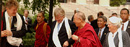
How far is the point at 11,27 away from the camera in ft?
17.2

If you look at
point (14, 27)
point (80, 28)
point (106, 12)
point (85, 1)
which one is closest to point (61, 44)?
point (80, 28)

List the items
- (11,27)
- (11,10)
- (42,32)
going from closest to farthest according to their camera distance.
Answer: (11,10) < (11,27) < (42,32)

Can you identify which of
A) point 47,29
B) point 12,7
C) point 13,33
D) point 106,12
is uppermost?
point 12,7

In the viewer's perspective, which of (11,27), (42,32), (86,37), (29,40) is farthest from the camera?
(29,40)

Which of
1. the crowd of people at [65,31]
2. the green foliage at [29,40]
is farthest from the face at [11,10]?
the green foliage at [29,40]

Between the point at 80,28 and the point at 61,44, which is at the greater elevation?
the point at 80,28

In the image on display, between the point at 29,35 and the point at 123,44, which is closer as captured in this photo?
the point at 123,44

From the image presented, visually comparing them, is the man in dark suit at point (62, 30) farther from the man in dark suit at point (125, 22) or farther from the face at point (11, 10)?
the man in dark suit at point (125, 22)

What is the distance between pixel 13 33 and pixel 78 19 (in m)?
1.26

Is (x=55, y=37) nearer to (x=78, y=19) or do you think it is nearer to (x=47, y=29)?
(x=78, y=19)

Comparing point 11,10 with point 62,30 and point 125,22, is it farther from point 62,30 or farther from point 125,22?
point 125,22

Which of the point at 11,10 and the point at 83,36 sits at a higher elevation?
the point at 11,10

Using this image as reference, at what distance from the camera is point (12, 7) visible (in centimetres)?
506

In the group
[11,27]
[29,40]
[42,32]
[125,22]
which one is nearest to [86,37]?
[11,27]
